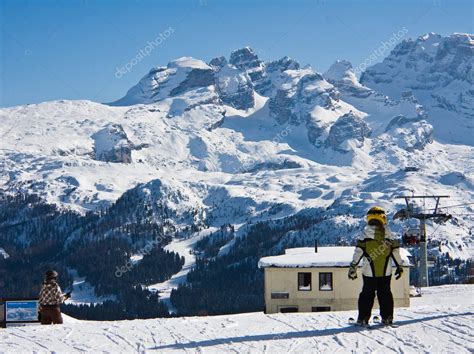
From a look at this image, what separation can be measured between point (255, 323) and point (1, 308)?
1318 cm

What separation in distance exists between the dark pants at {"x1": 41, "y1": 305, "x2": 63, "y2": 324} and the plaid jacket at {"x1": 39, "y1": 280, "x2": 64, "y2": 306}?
5.3 inches

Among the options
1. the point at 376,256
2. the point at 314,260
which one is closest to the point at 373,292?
the point at 376,256

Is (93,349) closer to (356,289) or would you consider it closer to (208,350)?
(208,350)

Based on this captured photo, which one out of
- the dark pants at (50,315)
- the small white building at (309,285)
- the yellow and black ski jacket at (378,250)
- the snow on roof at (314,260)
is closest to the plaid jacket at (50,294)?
the dark pants at (50,315)

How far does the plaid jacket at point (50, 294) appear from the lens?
24625 mm

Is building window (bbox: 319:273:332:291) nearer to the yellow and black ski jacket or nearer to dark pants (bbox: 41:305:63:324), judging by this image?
dark pants (bbox: 41:305:63:324)

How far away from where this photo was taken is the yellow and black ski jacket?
17359 millimetres

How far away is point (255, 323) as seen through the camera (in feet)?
66.9

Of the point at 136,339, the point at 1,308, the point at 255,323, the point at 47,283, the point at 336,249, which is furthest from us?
the point at 336,249

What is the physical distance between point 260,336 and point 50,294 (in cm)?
925

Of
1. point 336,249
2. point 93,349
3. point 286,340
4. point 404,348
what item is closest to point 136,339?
point 93,349

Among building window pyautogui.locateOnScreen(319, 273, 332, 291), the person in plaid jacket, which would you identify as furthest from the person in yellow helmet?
building window pyautogui.locateOnScreen(319, 273, 332, 291)

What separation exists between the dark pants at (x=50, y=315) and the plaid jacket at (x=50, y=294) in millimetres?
135

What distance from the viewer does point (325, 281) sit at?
5834 cm
